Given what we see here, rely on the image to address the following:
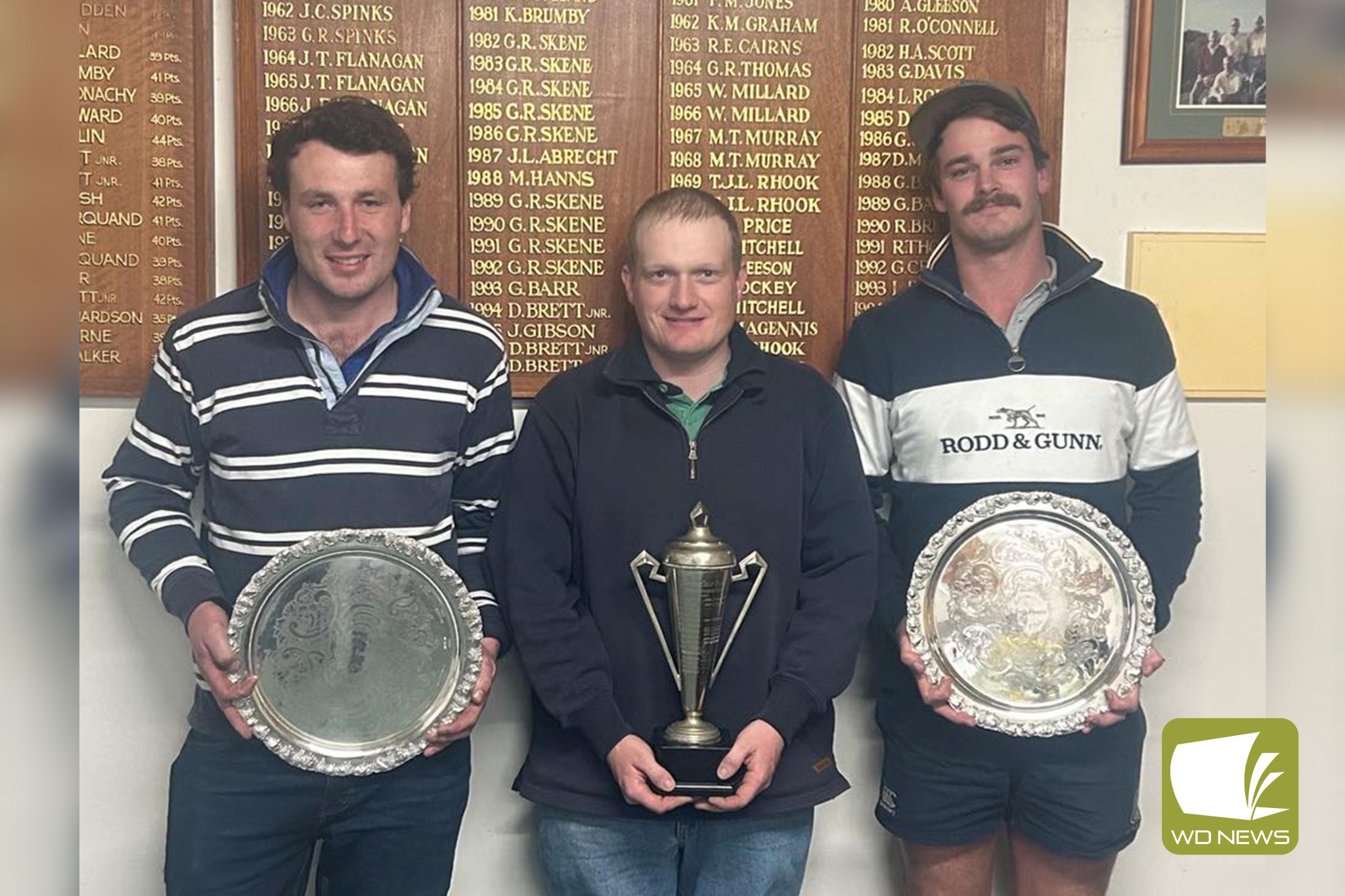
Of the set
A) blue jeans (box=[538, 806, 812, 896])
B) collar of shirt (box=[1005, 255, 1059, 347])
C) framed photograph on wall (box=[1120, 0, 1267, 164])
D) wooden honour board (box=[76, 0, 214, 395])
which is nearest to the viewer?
blue jeans (box=[538, 806, 812, 896])

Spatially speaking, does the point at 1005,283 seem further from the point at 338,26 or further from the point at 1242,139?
the point at 338,26

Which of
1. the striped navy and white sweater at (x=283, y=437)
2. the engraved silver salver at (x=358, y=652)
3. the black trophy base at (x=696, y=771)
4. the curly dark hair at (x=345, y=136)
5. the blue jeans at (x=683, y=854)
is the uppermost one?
the curly dark hair at (x=345, y=136)

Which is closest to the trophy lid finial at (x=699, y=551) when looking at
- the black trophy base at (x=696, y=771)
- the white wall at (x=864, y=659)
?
the black trophy base at (x=696, y=771)

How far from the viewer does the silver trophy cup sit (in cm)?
191

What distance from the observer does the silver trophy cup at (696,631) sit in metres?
1.91

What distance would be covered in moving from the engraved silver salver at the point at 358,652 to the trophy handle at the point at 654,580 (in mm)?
296

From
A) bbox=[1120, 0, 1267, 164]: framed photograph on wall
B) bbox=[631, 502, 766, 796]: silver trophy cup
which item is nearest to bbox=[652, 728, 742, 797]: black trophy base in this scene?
bbox=[631, 502, 766, 796]: silver trophy cup

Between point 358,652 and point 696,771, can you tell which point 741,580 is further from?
point 358,652

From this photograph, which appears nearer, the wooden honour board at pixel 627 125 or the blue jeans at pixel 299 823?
the blue jeans at pixel 299 823

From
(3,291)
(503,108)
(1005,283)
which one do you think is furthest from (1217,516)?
(3,291)

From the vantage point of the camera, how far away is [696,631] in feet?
6.36

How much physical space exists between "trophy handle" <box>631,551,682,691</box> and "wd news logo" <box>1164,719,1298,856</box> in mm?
1101

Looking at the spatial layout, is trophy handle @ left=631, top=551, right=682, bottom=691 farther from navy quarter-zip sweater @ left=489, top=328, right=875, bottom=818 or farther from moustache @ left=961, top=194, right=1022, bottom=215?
moustache @ left=961, top=194, right=1022, bottom=215

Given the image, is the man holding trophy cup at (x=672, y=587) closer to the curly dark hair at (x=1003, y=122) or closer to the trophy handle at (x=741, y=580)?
the trophy handle at (x=741, y=580)
